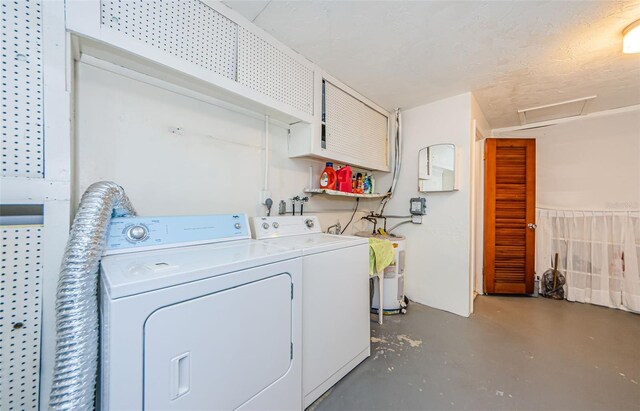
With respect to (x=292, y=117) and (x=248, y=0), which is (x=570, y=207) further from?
(x=248, y=0)

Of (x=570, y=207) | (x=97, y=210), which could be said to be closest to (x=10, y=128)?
(x=97, y=210)

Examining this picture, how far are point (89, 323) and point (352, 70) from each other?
2363mm

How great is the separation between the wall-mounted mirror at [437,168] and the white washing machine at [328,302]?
1.42 m

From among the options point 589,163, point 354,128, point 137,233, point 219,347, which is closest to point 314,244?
point 219,347

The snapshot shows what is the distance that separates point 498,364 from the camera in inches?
70.4

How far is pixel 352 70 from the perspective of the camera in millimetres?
2178

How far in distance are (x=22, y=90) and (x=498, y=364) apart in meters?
3.05

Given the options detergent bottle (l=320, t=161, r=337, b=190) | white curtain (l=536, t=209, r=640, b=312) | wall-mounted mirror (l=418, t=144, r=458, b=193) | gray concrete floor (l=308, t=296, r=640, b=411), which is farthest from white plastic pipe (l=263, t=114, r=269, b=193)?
white curtain (l=536, t=209, r=640, b=312)

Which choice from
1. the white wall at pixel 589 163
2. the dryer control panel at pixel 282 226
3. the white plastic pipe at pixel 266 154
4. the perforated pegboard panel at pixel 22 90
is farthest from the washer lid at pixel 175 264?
the white wall at pixel 589 163

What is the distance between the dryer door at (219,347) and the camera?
79 centimetres

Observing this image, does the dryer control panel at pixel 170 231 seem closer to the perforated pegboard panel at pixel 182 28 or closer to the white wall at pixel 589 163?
the perforated pegboard panel at pixel 182 28

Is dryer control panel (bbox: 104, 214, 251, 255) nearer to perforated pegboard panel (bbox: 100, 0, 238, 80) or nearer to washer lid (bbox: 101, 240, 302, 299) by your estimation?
washer lid (bbox: 101, 240, 302, 299)

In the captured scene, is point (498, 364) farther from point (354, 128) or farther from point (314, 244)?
point (354, 128)

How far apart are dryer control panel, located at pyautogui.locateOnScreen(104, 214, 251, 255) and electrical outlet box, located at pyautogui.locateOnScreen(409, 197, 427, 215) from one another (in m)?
2.09
